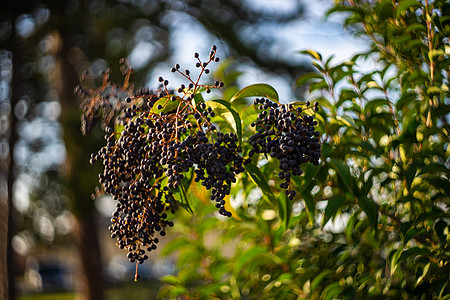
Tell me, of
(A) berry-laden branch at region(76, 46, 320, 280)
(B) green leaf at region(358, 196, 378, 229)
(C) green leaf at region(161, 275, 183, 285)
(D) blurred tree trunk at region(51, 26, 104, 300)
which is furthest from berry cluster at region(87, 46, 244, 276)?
(D) blurred tree trunk at region(51, 26, 104, 300)

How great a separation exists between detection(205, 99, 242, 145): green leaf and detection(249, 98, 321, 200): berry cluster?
0.05 metres

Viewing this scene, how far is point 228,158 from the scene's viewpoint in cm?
112

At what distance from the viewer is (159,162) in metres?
1.15

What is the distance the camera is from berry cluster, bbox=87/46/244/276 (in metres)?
1.08

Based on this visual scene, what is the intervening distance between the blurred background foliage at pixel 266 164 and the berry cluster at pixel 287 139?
119mm

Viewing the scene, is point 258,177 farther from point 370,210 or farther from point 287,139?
point 370,210

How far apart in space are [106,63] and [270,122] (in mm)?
6071

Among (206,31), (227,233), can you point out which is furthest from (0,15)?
(227,233)

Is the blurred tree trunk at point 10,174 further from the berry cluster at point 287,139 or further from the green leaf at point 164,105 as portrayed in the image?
the berry cluster at point 287,139

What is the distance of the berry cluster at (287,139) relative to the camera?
42.7 inches

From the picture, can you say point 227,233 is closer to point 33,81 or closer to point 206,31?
point 206,31

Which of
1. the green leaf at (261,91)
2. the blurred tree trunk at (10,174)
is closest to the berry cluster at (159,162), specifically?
the green leaf at (261,91)

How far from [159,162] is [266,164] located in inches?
15.5

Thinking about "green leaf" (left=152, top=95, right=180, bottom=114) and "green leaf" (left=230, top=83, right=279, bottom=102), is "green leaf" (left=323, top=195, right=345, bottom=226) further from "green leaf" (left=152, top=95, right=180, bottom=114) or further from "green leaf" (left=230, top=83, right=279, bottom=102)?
"green leaf" (left=152, top=95, right=180, bottom=114)
